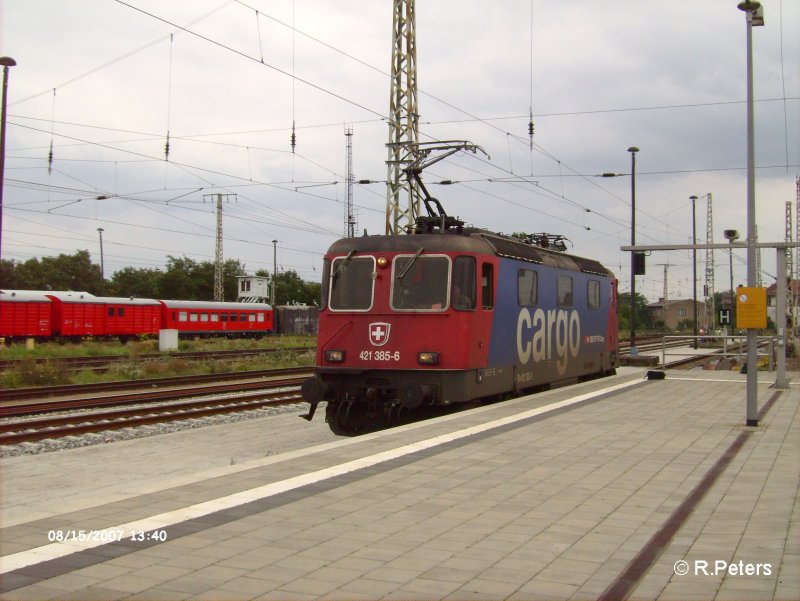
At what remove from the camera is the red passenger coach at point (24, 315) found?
3862cm

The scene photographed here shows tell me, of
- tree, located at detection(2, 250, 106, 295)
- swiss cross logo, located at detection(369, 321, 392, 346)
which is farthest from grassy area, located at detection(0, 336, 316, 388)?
tree, located at detection(2, 250, 106, 295)

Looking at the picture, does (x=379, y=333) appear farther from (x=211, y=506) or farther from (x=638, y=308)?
(x=638, y=308)

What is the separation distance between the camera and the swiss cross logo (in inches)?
487

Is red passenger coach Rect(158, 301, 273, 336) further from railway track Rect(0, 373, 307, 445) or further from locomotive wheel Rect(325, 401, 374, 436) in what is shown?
locomotive wheel Rect(325, 401, 374, 436)

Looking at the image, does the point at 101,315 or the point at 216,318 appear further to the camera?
the point at 216,318

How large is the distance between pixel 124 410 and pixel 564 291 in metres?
9.12

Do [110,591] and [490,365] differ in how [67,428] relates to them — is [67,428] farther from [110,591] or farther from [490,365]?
[110,591]

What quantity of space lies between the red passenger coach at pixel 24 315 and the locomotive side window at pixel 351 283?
30.4 meters

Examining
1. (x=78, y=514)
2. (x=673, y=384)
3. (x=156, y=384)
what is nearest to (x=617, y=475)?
(x=78, y=514)

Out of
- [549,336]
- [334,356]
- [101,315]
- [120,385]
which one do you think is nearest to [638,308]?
[101,315]

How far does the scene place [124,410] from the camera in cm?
1638

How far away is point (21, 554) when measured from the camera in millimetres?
5090

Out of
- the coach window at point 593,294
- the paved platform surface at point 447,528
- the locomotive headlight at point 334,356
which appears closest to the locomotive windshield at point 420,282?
the locomotive headlight at point 334,356

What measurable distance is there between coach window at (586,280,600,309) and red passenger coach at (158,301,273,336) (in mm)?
32515
